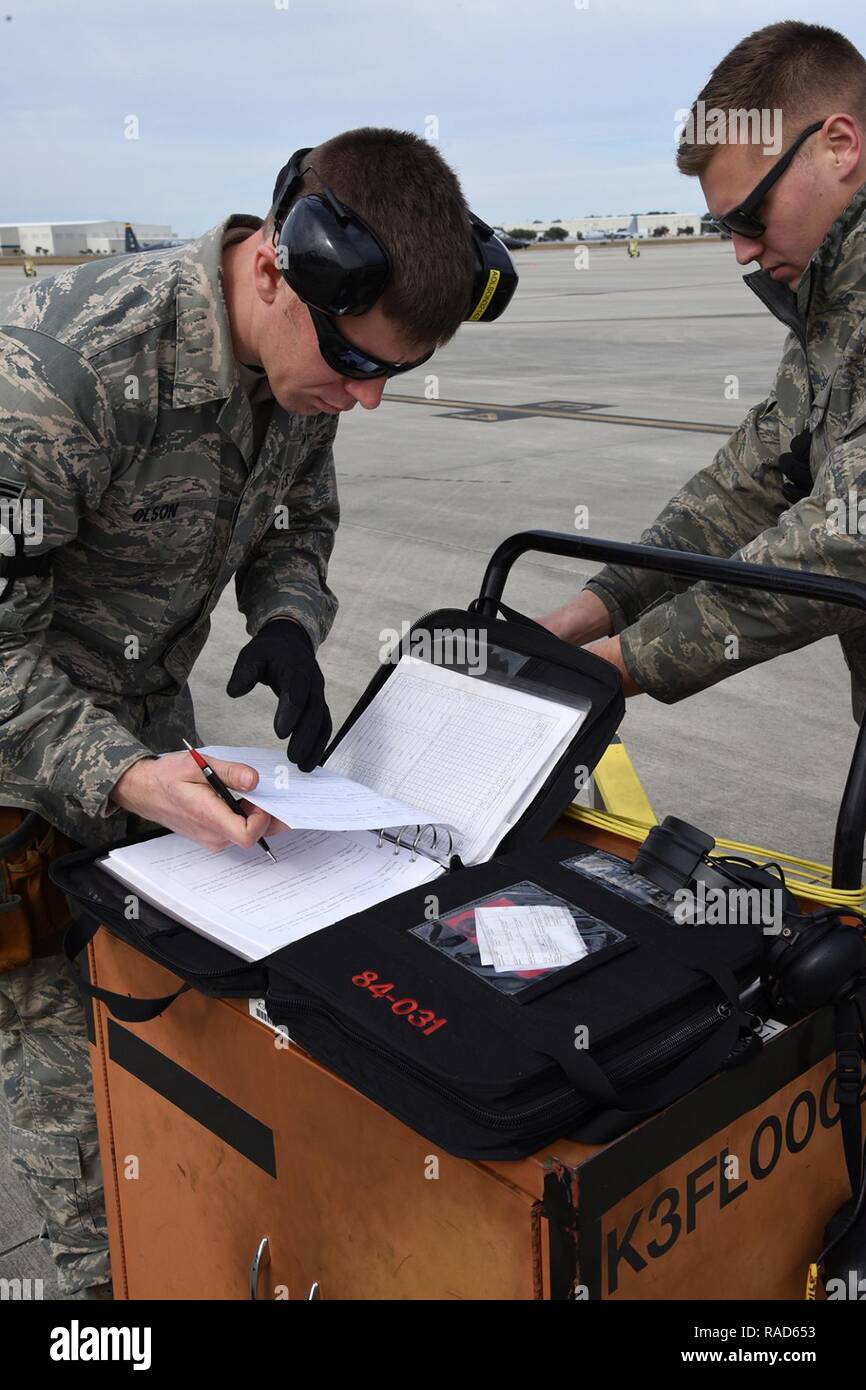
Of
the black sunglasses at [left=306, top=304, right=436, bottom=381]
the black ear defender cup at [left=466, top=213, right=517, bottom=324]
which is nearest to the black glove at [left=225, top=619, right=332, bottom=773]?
the black sunglasses at [left=306, top=304, right=436, bottom=381]

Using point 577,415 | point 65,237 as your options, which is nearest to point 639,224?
point 65,237

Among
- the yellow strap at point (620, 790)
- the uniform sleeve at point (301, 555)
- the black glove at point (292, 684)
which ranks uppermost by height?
the uniform sleeve at point (301, 555)

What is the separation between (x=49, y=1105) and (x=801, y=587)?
1.34 metres

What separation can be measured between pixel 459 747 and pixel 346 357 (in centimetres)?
51

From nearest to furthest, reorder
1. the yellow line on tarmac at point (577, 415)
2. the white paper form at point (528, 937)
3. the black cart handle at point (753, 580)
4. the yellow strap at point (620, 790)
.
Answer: the white paper form at point (528, 937)
the black cart handle at point (753, 580)
the yellow strap at point (620, 790)
the yellow line on tarmac at point (577, 415)

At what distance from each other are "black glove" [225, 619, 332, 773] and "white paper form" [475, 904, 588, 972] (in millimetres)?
424

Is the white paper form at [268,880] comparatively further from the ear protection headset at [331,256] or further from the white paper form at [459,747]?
the ear protection headset at [331,256]

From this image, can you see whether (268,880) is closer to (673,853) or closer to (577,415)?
(673,853)

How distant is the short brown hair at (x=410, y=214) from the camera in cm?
132

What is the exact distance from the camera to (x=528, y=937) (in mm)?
1168

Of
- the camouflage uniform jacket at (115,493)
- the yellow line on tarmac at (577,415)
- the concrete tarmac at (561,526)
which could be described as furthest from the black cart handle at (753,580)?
the yellow line on tarmac at (577,415)

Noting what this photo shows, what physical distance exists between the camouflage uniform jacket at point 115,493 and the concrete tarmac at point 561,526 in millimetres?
1046

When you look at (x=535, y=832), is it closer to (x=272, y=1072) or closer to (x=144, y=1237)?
(x=272, y=1072)

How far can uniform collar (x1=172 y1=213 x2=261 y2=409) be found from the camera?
156 centimetres
